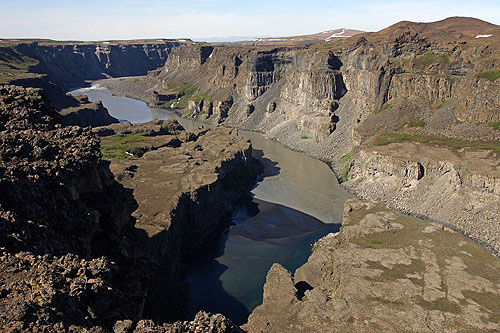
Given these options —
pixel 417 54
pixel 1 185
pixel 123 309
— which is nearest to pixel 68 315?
pixel 123 309

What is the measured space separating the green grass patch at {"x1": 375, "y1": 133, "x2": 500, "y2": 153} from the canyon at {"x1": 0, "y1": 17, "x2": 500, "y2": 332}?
0.47m

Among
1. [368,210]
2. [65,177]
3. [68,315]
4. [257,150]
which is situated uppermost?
[65,177]

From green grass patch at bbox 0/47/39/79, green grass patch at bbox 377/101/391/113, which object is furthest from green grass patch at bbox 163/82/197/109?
green grass patch at bbox 377/101/391/113

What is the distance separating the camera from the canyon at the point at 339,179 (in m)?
20.2

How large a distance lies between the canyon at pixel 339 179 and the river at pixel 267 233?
116 inches

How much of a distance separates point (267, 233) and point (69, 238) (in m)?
36.5

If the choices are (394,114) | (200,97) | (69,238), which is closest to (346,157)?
(394,114)

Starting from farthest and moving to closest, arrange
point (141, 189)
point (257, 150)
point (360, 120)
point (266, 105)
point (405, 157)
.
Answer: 1. point (266, 105)
2. point (257, 150)
3. point (360, 120)
4. point (405, 157)
5. point (141, 189)

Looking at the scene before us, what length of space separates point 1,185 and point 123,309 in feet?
28.5

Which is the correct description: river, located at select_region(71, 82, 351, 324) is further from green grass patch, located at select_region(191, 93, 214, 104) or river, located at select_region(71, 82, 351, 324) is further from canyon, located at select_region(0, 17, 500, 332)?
green grass patch, located at select_region(191, 93, 214, 104)

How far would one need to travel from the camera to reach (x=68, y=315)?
51.5 feet

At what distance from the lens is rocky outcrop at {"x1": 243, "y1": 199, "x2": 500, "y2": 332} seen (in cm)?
2934

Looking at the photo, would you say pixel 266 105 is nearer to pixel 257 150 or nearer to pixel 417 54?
pixel 257 150

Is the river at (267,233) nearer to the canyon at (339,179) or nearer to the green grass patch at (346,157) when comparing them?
the canyon at (339,179)
